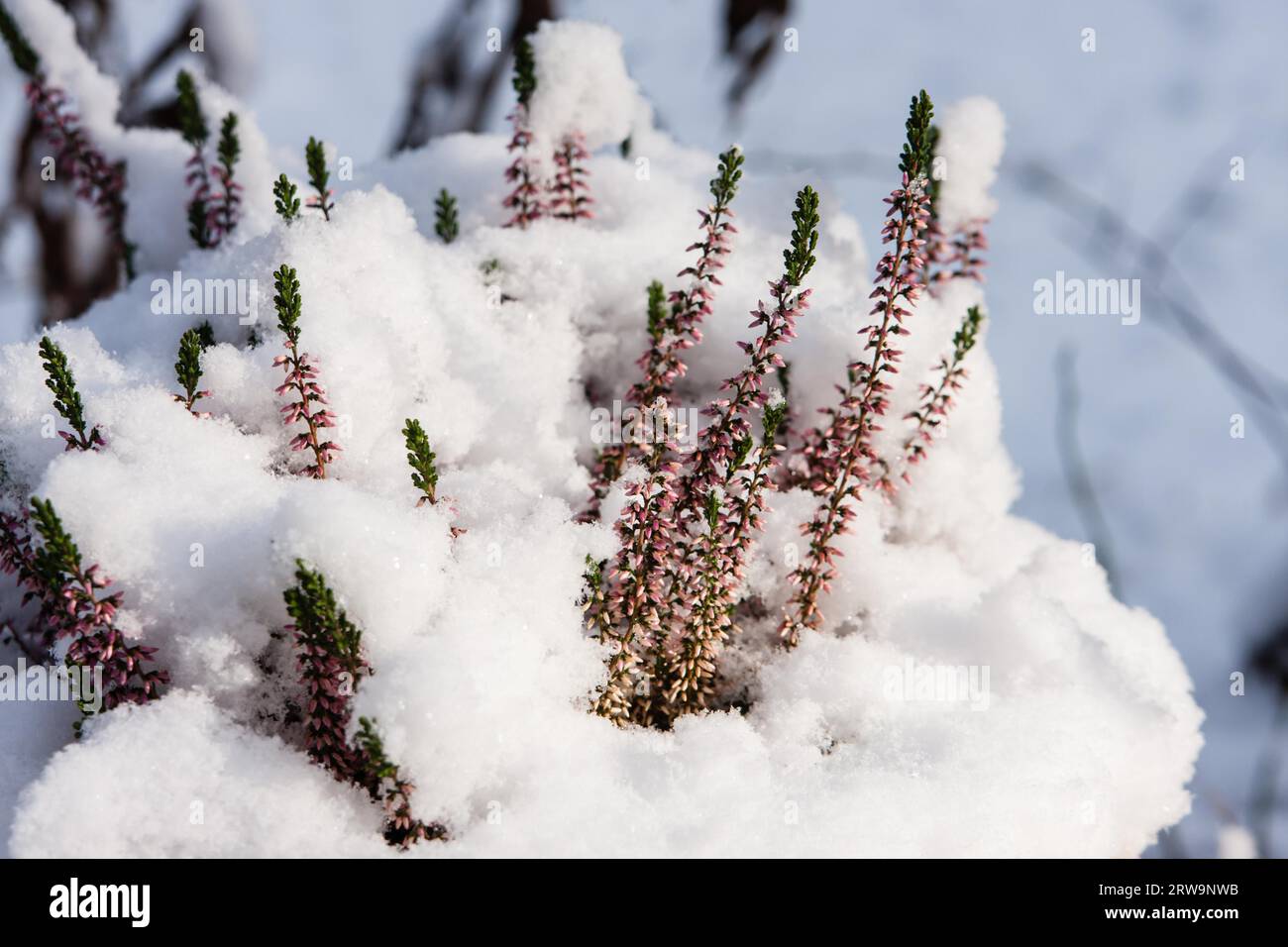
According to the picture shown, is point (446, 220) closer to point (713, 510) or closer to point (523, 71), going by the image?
point (523, 71)

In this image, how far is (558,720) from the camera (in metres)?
1.29

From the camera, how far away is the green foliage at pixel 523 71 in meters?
1.88

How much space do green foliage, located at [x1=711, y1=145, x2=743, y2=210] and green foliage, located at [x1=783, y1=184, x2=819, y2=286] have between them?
0.18m

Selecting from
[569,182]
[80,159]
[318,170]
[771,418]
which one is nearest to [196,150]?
[80,159]

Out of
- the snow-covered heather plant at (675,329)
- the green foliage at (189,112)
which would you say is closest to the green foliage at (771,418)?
the snow-covered heather plant at (675,329)

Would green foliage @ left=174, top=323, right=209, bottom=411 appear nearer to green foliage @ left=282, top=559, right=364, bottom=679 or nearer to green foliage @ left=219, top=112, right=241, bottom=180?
green foliage @ left=282, top=559, right=364, bottom=679

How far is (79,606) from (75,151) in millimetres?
1552

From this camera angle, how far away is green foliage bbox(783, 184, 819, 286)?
50.5 inches

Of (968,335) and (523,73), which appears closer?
(968,335)

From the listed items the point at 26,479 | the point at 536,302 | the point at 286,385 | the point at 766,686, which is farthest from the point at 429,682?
the point at 536,302

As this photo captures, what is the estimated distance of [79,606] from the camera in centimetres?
113

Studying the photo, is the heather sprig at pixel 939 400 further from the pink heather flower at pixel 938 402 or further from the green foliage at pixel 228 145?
the green foliage at pixel 228 145

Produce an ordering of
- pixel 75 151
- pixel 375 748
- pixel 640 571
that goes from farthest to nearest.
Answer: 1. pixel 75 151
2. pixel 640 571
3. pixel 375 748
